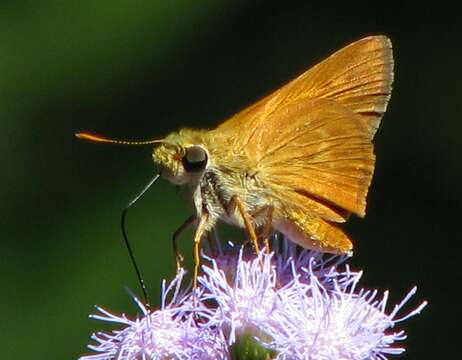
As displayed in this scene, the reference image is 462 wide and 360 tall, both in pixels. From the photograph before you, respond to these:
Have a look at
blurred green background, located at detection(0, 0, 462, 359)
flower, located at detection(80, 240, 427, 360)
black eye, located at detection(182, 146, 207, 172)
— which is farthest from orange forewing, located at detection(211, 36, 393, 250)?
blurred green background, located at detection(0, 0, 462, 359)

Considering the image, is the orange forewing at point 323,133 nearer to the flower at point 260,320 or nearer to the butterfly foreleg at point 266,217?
the butterfly foreleg at point 266,217

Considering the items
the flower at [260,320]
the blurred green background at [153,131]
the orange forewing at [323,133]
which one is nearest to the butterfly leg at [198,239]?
the flower at [260,320]

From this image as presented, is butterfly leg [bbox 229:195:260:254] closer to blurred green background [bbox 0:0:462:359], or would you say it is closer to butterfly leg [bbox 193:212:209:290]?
butterfly leg [bbox 193:212:209:290]

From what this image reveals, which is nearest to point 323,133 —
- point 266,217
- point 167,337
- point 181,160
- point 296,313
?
point 266,217

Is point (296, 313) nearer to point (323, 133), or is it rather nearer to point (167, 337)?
point (167, 337)

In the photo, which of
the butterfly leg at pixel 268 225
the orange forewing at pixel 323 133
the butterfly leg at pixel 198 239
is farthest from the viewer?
the orange forewing at pixel 323 133
